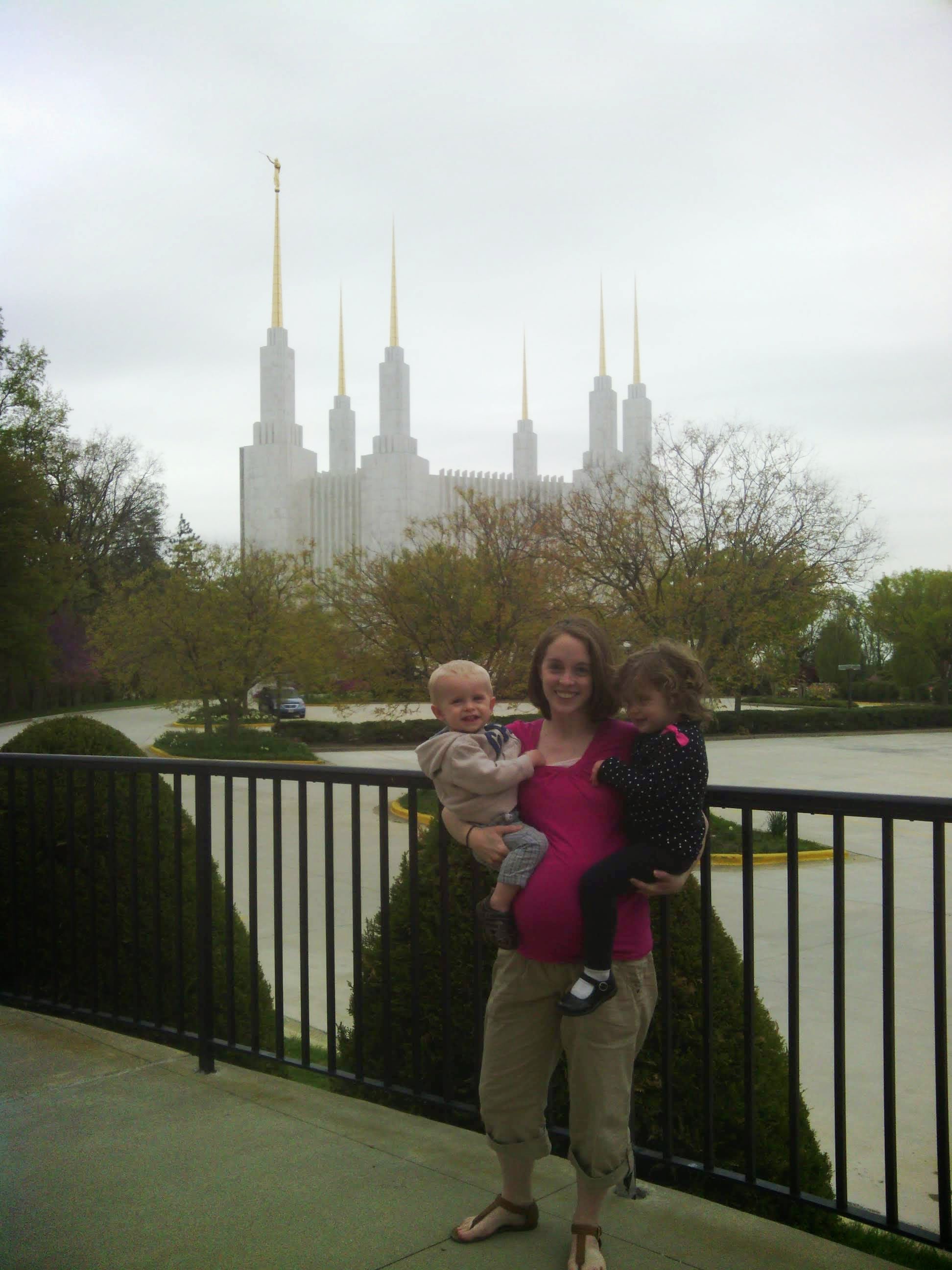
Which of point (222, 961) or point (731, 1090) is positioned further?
point (222, 961)

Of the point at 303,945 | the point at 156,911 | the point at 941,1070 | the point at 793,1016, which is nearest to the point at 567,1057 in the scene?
the point at 793,1016

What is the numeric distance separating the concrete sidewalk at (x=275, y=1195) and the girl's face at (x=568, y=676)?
1.27 m

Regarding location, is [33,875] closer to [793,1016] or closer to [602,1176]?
[602,1176]

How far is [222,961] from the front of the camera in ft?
14.5

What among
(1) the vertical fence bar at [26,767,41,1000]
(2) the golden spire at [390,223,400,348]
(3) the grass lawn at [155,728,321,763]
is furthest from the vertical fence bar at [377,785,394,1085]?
(2) the golden spire at [390,223,400,348]

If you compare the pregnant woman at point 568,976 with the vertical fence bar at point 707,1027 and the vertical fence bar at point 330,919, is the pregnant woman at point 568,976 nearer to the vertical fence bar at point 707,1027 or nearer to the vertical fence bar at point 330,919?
the vertical fence bar at point 707,1027

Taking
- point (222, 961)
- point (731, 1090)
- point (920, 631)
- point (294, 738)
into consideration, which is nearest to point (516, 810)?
point (731, 1090)

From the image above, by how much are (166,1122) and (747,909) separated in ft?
6.35

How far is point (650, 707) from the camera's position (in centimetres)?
234

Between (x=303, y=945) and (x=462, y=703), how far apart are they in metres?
1.40

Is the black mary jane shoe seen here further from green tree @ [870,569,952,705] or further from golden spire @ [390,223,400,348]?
golden spire @ [390,223,400,348]

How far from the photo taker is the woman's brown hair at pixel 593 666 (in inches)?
97.0

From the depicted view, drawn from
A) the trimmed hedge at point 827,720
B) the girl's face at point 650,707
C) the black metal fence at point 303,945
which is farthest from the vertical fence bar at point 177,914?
the trimmed hedge at point 827,720

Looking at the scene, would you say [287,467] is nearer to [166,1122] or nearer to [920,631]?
[920,631]
